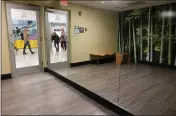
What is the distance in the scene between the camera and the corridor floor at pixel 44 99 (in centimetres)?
220

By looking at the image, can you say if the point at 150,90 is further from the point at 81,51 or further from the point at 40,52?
the point at 40,52

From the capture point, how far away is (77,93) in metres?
2.88

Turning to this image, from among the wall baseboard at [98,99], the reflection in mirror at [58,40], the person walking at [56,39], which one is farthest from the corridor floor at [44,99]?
the person walking at [56,39]

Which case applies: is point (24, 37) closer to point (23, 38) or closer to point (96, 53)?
point (23, 38)

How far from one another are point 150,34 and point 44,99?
335cm

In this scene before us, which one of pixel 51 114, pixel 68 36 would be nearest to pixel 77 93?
pixel 51 114

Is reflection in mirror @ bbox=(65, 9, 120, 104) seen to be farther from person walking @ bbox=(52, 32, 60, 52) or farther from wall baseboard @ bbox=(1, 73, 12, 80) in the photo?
wall baseboard @ bbox=(1, 73, 12, 80)

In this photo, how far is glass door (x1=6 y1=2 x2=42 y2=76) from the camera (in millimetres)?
3705

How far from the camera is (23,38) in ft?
12.9

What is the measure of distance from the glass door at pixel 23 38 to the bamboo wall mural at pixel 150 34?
2508 millimetres

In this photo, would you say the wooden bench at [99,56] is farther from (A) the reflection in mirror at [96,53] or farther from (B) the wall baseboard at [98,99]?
(B) the wall baseboard at [98,99]

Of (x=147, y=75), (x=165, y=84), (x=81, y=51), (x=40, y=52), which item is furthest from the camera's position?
(x=81, y=51)

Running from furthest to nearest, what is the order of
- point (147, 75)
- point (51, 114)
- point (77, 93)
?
point (147, 75), point (77, 93), point (51, 114)

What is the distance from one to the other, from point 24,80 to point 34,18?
6.01 ft
